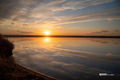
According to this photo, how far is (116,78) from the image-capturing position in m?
6.08

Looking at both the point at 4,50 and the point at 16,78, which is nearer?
the point at 16,78

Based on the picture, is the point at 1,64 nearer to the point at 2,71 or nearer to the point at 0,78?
the point at 2,71

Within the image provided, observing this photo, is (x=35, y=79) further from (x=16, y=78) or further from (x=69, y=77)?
(x=69, y=77)

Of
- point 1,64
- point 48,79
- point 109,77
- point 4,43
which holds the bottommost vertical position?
point 109,77

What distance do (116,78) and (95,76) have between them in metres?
1.55

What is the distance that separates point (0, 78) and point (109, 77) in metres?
7.91

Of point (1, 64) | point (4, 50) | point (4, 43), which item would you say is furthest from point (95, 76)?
point (4, 43)

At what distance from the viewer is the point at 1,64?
5797 mm

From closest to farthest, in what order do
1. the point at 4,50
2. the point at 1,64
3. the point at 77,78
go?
the point at 1,64, the point at 77,78, the point at 4,50

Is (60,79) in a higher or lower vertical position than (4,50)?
lower

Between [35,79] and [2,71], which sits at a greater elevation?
[2,71]

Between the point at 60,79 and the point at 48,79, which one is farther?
the point at 60,79

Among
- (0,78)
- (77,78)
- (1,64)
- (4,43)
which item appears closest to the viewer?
(0,78)

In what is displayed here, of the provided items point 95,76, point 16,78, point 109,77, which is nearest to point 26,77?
point 16,78
